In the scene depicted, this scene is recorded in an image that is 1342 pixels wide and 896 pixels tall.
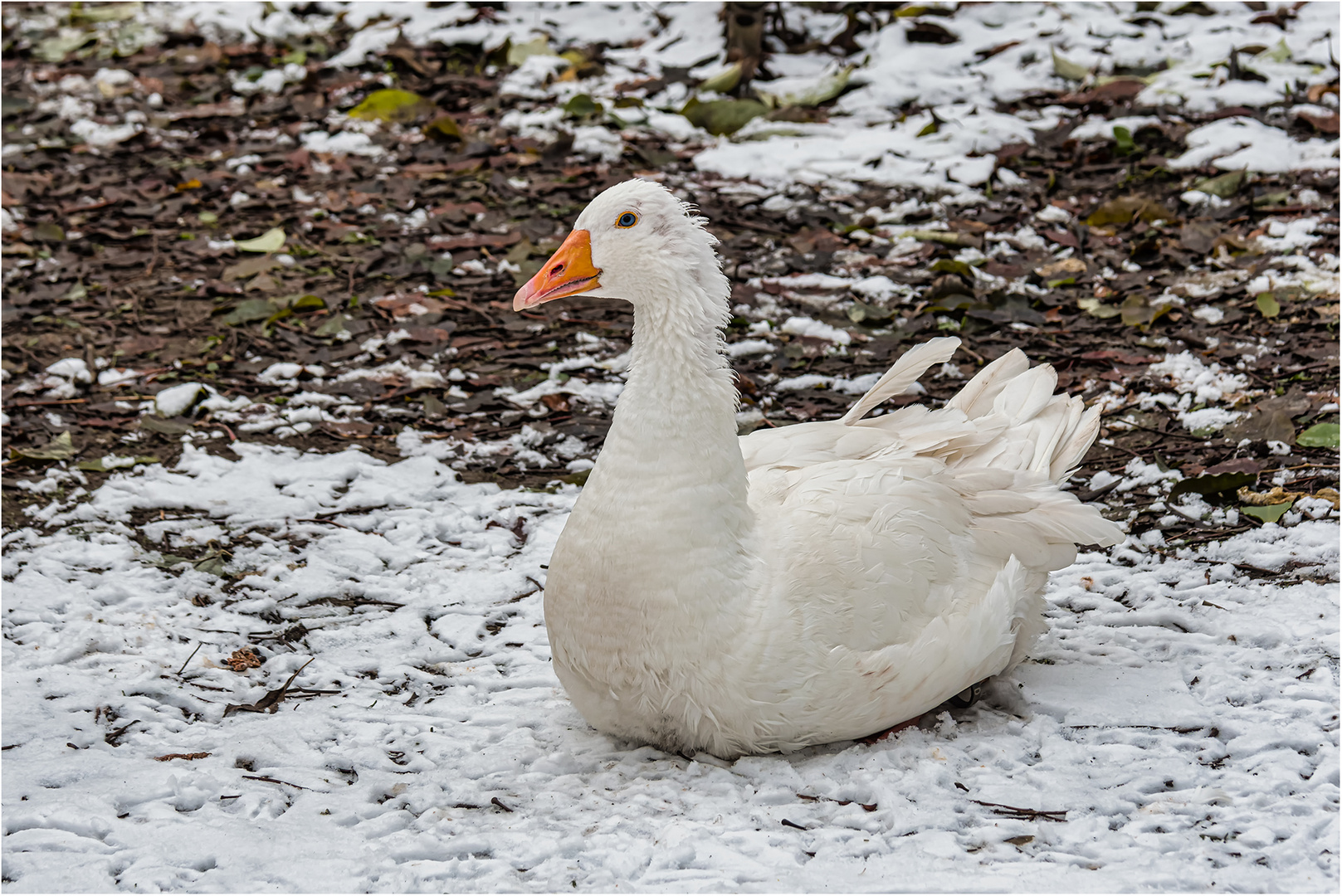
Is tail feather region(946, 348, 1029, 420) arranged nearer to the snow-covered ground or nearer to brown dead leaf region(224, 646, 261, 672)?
the snow-covered ground

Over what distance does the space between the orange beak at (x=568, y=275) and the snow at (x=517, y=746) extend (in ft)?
4.51

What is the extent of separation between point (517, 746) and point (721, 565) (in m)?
0.94

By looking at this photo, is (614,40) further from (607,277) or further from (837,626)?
(837,626)

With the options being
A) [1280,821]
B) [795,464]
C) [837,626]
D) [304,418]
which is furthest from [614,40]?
[1280,821]

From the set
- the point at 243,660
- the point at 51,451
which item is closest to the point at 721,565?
the point at 243,660

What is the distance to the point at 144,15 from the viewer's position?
1120 cm

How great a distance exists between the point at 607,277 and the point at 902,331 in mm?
3239

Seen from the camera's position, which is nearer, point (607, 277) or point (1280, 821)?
point (1280, 821)

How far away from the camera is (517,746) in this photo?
3.66 metres

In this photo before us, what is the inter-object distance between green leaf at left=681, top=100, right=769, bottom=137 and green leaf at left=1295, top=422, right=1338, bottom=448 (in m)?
4.99

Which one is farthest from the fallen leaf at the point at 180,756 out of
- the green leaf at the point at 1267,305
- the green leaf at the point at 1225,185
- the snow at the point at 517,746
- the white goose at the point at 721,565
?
the green leaf at the point at 1225,185

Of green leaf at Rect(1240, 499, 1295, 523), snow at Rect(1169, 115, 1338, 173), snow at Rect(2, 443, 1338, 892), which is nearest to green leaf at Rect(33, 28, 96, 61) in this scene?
snow at Rect(2, 443, 1338, 892)

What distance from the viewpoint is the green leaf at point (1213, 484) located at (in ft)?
15.4

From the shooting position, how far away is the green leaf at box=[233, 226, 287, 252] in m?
7.38
